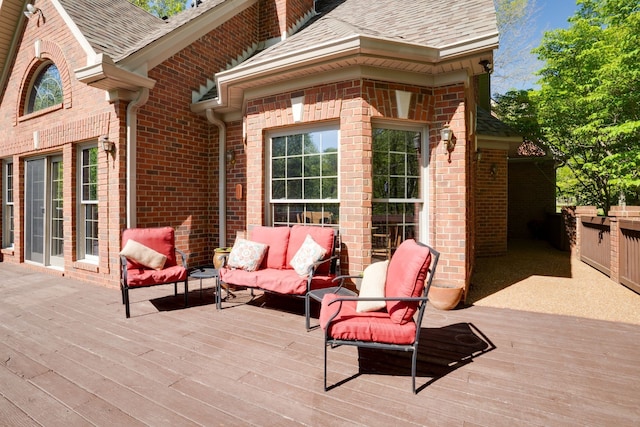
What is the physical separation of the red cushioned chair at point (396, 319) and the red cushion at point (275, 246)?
76.2 inches

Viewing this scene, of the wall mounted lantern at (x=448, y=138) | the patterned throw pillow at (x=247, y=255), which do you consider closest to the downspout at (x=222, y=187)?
the patterned throw pillow at (x=247, y=255)

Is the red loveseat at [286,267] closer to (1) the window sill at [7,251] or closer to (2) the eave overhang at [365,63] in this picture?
(2) the eave overhang at [365,63]

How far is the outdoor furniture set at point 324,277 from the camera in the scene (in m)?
2.59

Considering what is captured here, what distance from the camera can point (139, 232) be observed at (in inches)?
193

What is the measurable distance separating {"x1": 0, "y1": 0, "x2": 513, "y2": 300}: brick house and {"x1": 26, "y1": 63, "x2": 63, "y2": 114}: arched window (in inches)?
2.4

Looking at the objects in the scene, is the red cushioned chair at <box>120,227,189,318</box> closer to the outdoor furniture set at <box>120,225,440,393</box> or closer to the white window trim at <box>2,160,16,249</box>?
the outdoor furniture set at <box>120,225,440,393</box>

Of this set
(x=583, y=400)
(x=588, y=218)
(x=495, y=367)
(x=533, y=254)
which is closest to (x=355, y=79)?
(x=495, y=367)

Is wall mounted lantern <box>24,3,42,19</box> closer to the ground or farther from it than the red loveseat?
farther from it

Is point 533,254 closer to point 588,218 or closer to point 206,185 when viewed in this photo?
point 588,218

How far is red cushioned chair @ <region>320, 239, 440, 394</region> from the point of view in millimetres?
2566

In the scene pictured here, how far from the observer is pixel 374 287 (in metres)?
3.12

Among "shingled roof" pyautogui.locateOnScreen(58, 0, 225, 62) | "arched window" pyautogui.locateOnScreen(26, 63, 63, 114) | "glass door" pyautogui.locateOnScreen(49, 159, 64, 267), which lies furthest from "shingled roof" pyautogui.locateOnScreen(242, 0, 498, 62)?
"glass door" pyautogui.locateOnScreen(49, 159, 64, 267)

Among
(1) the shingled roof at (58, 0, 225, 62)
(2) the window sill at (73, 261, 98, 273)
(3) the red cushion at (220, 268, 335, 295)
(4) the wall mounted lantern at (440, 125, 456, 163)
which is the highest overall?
(1) the shingled roof at (58, 0, 225, 62)

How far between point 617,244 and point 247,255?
6328mm
